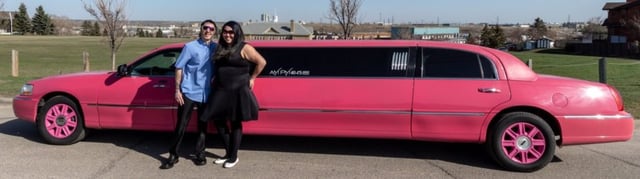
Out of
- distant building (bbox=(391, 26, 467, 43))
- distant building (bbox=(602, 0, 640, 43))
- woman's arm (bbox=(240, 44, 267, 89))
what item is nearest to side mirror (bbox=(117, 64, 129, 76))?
woman's arm (bbox=(240, 44, 267, 89))

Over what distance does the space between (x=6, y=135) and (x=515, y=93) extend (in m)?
6.07

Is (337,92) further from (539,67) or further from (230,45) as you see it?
(539,67)

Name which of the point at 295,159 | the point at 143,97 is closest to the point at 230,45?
the point at 295,159

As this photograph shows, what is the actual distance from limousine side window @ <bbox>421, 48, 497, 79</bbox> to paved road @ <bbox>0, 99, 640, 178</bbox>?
930 mm

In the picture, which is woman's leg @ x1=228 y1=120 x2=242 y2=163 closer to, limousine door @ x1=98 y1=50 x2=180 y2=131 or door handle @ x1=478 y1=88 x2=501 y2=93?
limousine door @ x1=98 y1=50 x2=180 y2=131

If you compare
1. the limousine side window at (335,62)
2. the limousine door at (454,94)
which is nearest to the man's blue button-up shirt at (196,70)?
the limousine side window at (335,62)

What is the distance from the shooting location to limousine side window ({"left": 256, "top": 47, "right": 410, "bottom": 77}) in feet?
19.0

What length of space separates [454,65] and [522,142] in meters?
1.00

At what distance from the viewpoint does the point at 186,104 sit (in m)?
5.46

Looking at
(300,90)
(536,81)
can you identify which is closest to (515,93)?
(536,81)

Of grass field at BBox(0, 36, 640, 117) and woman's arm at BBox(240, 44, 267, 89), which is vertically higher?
woman's arm at BBox(240, 44, 267, 89)

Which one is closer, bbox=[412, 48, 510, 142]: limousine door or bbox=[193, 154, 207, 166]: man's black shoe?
bbox=[412, 48, 510, 142]: limousine door

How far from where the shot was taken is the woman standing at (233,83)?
17.1 ft

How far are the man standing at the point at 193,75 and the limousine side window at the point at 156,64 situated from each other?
0.94 metres
